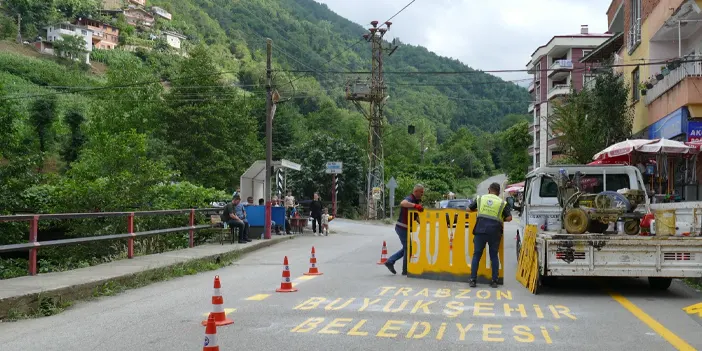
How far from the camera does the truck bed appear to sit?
33.1 feet

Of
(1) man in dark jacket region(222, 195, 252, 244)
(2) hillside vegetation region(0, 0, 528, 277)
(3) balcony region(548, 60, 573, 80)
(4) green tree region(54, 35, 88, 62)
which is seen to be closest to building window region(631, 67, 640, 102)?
(2) hillside vegetation region(0, 0, 528, 277)

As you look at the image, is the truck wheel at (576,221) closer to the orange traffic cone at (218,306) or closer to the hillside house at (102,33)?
the orange traffic cone at (218,306)

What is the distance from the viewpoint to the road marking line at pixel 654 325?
686 centimetres

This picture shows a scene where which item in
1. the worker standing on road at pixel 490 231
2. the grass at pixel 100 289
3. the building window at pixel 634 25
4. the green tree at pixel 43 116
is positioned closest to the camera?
the grass at pixel 100 289

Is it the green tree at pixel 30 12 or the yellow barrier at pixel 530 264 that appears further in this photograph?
the green tree at pixel 30 12

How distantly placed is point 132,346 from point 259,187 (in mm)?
23735

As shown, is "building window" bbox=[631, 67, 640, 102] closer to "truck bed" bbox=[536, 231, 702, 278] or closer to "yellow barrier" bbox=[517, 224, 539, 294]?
"yellow barrier" bbox=[517, 224, 539, 294]

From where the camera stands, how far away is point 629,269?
1013 centimetres

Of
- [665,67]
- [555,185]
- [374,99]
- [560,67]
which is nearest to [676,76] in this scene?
[665,67]

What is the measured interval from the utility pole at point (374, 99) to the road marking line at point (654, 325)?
32762 mm

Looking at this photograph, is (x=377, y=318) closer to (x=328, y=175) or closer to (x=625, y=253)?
(x=625, y=253)

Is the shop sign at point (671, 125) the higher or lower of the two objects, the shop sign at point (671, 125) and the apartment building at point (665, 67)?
the lower

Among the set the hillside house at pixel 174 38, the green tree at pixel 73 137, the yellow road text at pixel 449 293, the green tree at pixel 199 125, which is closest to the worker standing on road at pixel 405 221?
the yellow road text at pixel 449 293

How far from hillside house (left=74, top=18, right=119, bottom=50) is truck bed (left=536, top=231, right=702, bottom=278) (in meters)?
165
